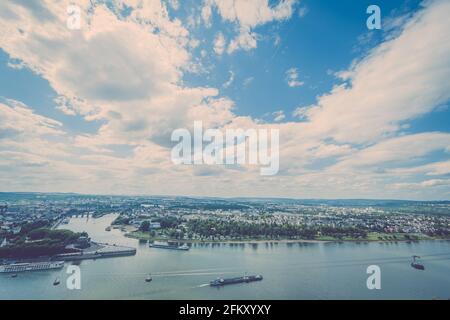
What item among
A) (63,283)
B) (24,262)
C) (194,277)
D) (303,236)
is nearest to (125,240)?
(24,262)

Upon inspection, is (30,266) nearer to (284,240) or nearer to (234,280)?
(234,280)

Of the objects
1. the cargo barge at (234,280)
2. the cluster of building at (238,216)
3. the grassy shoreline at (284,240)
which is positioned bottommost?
the grassy shoreline at (284,240)

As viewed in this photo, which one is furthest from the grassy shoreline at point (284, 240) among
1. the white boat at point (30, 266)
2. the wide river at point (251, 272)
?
the white boat at point (30, 266)

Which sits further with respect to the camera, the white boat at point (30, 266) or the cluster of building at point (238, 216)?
the cluster of building at point (238, 216)

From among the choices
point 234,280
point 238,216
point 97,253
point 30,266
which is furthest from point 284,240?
point 30,266

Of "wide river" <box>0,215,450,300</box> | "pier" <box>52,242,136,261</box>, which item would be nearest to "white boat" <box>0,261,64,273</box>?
"wide river" <box>0,215,450,300</box>

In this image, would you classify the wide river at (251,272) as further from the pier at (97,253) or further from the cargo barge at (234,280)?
the pier at (97,253)
